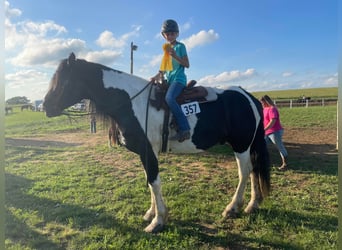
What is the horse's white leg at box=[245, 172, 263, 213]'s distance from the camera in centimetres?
413

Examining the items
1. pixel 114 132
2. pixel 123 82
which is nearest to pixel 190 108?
pixel 123 82

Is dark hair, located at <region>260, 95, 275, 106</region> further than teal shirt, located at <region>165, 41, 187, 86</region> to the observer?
Yes

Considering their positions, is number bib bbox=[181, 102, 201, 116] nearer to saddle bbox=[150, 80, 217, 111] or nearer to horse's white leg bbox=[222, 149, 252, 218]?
saddle bbox=[150, 80, 217, 111]

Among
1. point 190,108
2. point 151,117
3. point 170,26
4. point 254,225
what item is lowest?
point 254,225

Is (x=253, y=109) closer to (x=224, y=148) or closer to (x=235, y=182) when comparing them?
(x=235, y=182)

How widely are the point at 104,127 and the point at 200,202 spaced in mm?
2048

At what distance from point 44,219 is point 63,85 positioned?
2.11 meters

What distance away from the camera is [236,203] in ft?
13.5

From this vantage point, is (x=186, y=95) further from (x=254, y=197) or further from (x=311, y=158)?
(x=311, y=158)

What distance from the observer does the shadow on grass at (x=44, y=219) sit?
3586mm

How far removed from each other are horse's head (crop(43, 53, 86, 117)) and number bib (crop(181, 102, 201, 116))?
4.92ft

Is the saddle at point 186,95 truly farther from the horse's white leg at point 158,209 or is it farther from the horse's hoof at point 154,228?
the horse's hoof at point 154,228

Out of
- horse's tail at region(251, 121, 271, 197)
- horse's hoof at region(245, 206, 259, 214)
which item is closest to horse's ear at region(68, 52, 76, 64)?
horse's tail at region(251, 121, 271, 197)

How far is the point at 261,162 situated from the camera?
4246 millimetres
